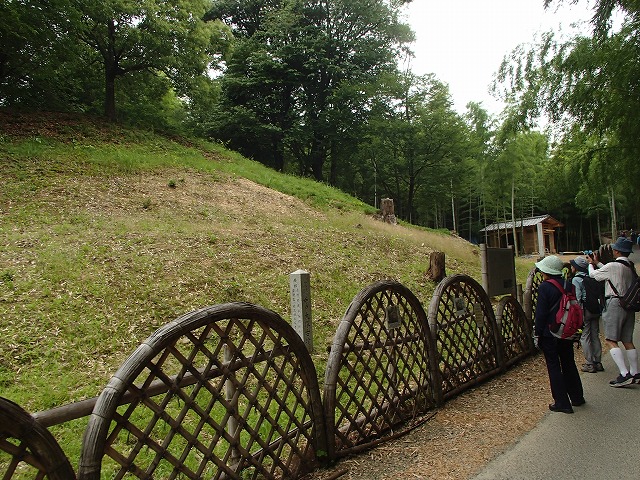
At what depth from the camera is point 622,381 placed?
4719mm

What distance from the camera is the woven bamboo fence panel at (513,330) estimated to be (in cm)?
573

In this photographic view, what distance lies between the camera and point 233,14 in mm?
28844

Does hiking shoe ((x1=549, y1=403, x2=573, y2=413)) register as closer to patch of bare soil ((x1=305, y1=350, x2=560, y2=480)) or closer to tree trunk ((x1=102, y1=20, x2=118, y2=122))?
patch of bare soil ((x1=305, y1=350, x2=560, y2=480))

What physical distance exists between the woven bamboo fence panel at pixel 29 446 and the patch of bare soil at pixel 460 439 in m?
1.81

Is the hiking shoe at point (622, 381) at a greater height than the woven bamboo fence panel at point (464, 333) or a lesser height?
lesser

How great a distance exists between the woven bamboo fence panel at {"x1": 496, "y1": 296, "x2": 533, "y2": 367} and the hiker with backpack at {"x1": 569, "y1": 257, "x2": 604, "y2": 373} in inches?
30.9

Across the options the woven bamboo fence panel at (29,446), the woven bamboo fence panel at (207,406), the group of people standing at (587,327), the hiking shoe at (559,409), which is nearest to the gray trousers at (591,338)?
the group of people standing at (587,327)

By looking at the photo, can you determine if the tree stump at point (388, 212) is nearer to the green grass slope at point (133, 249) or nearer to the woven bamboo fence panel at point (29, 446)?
the green grass slope at point (133, 249)

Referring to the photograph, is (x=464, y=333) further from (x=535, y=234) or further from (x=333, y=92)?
(x=535, y=234)

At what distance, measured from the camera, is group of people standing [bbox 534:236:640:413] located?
4.09m

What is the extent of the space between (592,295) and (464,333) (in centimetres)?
162

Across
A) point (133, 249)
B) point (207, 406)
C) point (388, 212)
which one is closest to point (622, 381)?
point (207, 406)

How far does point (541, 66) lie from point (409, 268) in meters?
5.80

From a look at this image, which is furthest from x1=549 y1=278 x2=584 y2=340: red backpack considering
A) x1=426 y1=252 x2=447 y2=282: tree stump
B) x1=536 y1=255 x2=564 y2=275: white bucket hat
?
x1=426 y1=252 x2=447 y2=282: tree stump
